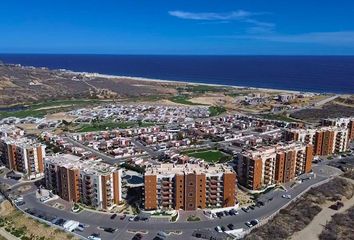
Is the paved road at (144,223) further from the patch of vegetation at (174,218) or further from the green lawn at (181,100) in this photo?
the green lawn at (181,100)

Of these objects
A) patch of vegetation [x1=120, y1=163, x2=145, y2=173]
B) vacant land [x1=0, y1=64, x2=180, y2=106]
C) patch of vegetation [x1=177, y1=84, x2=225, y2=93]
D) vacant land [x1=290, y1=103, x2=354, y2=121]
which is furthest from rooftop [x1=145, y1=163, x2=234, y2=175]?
patch of vegetation [x1=177, y1=84, x2=225, y2=93]

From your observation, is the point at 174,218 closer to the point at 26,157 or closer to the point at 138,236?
the point at 138,236

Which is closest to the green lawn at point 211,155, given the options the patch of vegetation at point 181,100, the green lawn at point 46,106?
the green lawn at point 46,106

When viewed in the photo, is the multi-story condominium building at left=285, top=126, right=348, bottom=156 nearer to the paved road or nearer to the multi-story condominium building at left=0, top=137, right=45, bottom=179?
the paved road

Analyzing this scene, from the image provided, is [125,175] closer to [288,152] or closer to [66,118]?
[288,152]

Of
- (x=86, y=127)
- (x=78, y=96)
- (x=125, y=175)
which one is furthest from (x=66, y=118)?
(x=125, y=175)

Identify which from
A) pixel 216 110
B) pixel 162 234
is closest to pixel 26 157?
pixel 162 234

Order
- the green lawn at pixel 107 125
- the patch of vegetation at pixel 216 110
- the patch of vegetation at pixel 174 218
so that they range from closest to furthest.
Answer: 1. the patch of vegetation at pixel 174 218
2. the green lawn at pixel 107 125
3. the patch of vegetation at pixel 216 110
